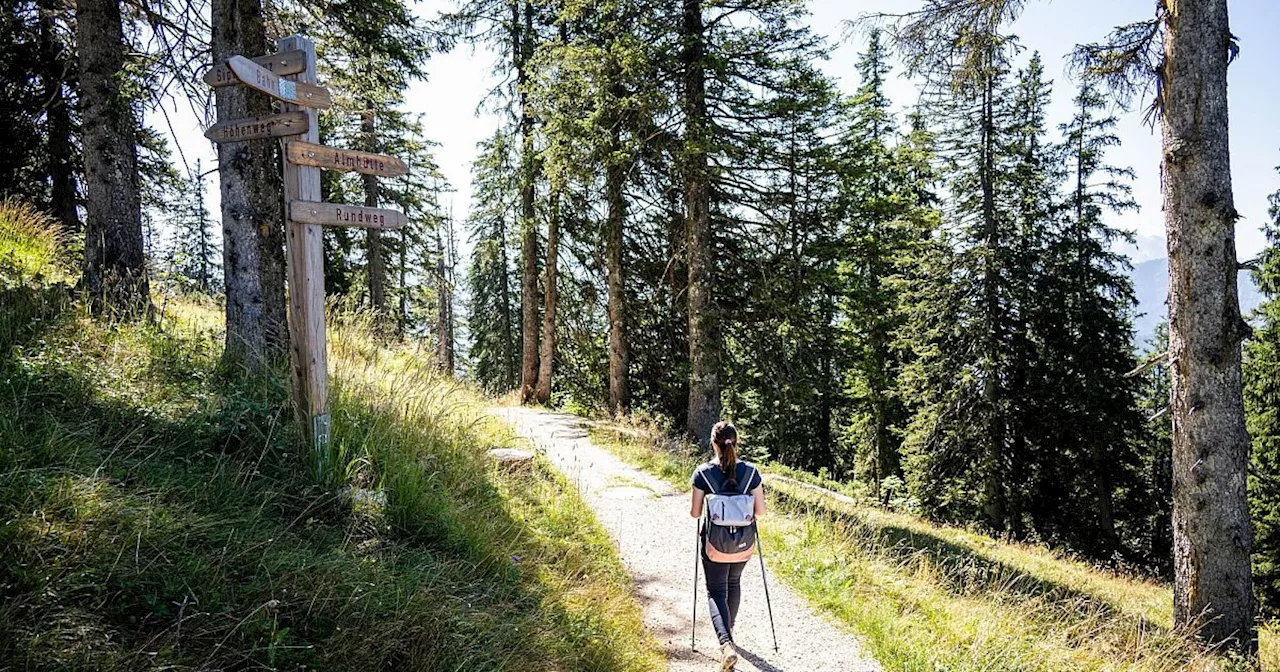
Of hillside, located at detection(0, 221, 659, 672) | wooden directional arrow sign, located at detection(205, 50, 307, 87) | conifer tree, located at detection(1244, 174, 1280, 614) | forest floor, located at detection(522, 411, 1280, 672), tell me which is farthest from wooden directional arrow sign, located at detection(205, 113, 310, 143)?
conifer tree, located at detection(1244, 174, 1280, 614)

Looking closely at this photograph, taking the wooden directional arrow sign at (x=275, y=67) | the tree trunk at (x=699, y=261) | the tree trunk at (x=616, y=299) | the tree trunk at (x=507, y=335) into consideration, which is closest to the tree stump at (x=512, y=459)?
the wooden directional arrow sign at (x=275, y=67)

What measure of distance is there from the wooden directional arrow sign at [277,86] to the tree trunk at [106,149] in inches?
146

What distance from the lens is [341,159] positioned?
4637 mm

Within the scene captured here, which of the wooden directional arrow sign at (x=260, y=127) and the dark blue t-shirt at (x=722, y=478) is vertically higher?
the wooden directional arrow sign at (x=260, y=127)

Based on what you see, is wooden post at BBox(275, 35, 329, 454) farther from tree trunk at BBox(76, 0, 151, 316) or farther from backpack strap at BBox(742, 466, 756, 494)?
tree trunk at BBox(76, 0, 151, 316)

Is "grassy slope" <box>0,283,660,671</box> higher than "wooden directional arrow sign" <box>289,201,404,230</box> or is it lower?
lower

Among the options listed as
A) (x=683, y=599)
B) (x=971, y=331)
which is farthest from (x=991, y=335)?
(x=683, y=599)

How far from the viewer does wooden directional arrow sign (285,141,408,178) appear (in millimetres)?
4480

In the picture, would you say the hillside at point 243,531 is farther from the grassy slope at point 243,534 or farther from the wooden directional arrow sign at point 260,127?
the wooden directional arrow sign at point 260,127

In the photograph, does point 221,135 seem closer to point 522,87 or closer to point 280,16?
point 280,16

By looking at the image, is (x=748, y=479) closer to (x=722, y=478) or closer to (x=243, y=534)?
(x=722, y=478)

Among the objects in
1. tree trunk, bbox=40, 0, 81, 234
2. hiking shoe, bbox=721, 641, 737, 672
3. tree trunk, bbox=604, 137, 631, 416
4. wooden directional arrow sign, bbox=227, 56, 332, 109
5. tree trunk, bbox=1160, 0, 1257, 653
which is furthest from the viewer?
tree trunk, bbox=604, 137, 631, 416

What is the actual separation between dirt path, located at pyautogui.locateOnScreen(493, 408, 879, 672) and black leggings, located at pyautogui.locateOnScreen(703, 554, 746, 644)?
0.45 metres

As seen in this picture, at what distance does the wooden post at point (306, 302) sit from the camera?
14.7 feet
